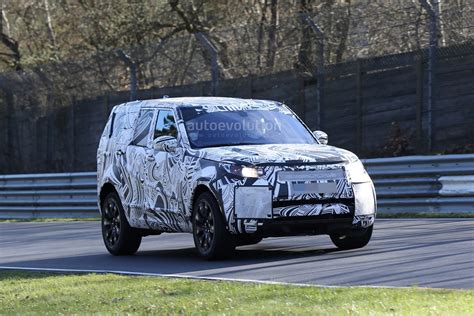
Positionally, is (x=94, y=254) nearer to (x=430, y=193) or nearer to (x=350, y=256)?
(x=350, y=256)

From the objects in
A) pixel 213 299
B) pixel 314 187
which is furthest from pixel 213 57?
pixel 213 299

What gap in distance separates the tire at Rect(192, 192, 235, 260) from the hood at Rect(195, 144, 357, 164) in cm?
50

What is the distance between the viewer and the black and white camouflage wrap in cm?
1238

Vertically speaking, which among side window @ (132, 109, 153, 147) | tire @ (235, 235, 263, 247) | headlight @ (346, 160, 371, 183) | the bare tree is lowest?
tire @ (235, 235, 263, 247)

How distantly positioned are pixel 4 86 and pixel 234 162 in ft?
69.2

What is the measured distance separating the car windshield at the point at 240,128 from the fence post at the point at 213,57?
8877mm

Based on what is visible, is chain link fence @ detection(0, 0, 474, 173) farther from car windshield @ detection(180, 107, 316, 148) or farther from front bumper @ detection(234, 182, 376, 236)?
front bumper @ detection(234, 182, 376, 236)

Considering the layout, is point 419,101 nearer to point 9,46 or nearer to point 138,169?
point 138,169

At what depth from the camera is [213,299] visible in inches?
375

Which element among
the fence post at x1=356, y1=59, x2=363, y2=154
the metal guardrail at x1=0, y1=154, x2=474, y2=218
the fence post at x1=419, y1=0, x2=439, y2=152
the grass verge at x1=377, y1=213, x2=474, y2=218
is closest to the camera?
the grass verge at x1=377, y1=213, x2=474, y2=218

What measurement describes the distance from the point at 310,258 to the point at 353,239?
2.87 ft

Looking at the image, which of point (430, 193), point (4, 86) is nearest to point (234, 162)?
point (430, 193)

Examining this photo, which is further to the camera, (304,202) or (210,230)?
(210,230)

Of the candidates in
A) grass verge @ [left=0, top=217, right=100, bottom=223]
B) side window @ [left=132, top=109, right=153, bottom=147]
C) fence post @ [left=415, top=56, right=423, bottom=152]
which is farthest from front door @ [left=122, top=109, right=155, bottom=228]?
grass verge @ [left=0, top=217, right=100, bottom=223]
